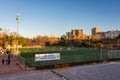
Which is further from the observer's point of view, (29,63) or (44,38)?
(44,38)

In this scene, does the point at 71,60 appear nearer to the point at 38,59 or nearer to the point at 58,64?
the point at 58,64

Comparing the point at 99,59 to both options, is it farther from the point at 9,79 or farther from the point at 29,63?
the point at 9,79

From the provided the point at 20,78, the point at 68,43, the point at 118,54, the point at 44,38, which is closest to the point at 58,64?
the point at 20,78

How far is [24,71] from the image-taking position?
24.4 meters

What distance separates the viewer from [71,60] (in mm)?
31844

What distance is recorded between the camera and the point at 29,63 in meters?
28.9

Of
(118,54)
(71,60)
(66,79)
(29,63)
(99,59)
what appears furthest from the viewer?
(118,54)

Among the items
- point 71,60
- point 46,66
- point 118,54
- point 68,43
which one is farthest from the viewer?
point 68,43

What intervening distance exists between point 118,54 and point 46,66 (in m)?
19.1

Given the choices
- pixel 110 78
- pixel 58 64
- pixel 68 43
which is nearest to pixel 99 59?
pixel 58 64

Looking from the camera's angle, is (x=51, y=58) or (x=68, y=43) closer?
(x=51, y=58)

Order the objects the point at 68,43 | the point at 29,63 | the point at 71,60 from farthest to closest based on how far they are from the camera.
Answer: the point at 68,43, the point at 71,60, the point at 29,63

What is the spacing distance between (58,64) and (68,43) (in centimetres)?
8229

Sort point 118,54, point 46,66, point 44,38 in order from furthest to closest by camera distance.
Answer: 1. point 44,38
2. point 118,54
3. point 46,66
